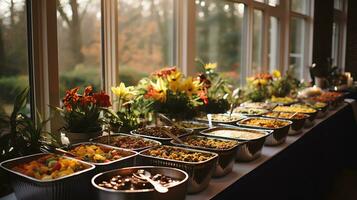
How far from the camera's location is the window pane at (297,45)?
4559 millimetres

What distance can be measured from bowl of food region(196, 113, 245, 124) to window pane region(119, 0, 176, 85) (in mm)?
479

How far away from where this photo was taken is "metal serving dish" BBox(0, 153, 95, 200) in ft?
3.21

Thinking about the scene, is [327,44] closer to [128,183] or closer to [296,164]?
[296,164]

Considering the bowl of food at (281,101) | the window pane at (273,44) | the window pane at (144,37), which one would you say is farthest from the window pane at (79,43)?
the window pane at (273,44)

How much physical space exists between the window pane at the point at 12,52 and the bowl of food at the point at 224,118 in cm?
85

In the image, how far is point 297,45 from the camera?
4.78 meters

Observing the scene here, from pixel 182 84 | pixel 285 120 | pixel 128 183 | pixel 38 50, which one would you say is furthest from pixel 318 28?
pixel 128 183

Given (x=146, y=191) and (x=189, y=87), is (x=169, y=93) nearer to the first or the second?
(x=189, y=87)

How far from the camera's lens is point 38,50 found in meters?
1.60

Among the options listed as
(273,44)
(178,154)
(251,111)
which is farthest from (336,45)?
(178,154)

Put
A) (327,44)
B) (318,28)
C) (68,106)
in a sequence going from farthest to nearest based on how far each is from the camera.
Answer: (327,44)
(318,28)
(68,106)

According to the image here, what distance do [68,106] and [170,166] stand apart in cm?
Answer: 52

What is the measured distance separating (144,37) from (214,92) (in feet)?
1.72

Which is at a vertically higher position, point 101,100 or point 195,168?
point 101,100
